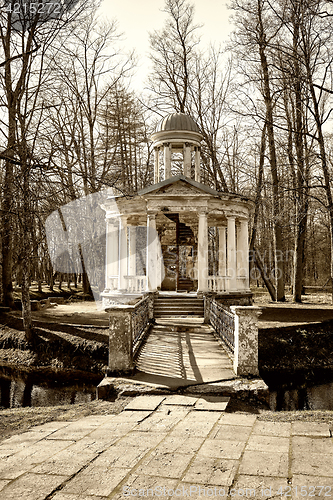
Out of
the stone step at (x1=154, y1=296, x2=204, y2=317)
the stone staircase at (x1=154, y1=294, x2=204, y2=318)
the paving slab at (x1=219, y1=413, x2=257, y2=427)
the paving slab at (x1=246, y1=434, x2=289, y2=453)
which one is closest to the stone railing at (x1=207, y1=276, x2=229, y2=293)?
the stone staircase at (x1=154, y1=294, x2=204, y2=318)

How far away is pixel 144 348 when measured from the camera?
984 cm

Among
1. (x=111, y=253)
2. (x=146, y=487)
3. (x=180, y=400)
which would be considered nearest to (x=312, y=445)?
(x=146, y=487)

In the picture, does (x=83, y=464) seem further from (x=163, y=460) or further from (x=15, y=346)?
(x=15, y=346)

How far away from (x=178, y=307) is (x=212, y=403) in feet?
30.2

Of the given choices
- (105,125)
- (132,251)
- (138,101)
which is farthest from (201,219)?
(138,101)

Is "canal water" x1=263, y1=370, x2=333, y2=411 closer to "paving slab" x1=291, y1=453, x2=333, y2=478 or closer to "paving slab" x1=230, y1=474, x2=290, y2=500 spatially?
"paving slab" x1=291, y1=453, x2=333, y2=478

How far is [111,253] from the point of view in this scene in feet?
64.2

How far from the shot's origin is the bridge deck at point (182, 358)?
7.23 m

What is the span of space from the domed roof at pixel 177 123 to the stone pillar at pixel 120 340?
12919mm

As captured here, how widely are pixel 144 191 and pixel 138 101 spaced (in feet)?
50.7

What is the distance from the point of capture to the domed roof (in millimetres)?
18828

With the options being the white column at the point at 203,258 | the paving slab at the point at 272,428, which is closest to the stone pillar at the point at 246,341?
the paving slab at the point at 272,428

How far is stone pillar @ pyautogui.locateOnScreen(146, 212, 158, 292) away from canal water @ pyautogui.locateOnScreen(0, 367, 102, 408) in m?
5.45

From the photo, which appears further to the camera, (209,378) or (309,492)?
(209,378)
